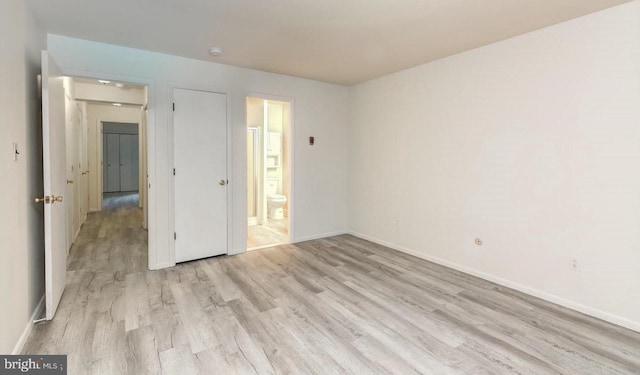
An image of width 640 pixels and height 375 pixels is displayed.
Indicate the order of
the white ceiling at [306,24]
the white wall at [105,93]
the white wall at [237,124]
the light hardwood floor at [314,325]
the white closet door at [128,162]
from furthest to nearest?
the white closet door at [128,162] < the white wall at [105,93] < the white wall at [237,124] < the white ceiling at [306,24] < the light hardwood floor at [314,325]

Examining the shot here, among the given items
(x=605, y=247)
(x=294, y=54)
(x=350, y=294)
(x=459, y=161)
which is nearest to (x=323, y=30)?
(x=294, y=54)

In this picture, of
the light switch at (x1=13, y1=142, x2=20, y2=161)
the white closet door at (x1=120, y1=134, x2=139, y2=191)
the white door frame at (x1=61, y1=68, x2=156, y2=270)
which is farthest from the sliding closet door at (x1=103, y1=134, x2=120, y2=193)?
the light switch at (x1=13, y1=142, x2=20, y2=161)

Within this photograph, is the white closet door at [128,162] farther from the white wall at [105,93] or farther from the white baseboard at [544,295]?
the white baseboard at [544,295]

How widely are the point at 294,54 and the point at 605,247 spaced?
10.8ft

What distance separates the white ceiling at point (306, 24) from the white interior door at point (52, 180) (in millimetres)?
562

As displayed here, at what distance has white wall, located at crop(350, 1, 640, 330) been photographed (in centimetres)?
232

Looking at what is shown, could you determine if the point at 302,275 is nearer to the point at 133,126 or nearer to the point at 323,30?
the point at 323,30

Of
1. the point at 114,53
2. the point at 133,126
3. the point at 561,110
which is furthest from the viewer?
the point at 133,126

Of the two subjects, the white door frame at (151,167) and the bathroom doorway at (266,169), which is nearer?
the white door frame at (151,167)

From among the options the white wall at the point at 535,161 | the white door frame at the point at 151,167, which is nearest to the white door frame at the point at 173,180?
the white door frame at the point at 151,167

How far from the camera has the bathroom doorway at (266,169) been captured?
561cm

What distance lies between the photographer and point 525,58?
2818 millimetres

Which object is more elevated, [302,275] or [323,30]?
[323,30]

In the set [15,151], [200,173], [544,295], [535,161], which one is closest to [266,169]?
[200,173]
